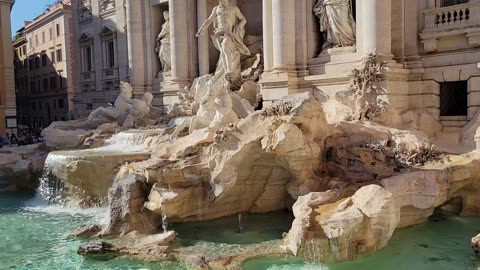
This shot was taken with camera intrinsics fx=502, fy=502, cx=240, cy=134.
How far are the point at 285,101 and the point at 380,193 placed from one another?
2.46 m

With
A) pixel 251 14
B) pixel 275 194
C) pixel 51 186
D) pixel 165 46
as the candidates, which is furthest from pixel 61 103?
pixel 275 194

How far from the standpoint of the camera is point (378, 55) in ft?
35.9

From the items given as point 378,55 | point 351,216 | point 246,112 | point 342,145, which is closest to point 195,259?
point 351,216

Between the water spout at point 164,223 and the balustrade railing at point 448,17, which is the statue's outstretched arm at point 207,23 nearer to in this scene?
the balustrade railing at point 448,17

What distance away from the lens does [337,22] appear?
Answer: 482 inches

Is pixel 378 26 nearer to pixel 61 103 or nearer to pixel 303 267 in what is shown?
pixel 303 267

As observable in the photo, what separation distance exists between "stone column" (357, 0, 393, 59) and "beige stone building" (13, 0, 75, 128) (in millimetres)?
22465

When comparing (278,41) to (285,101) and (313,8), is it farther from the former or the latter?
(285,101)

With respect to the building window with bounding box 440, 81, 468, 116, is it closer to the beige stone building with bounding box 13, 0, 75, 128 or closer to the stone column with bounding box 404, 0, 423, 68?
the stone column with bounding box 404, 0, 423, 68

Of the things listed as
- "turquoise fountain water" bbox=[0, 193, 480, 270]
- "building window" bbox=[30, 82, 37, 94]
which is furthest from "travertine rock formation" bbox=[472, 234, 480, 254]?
"building window" bbox=[30, 82, 37, 94]

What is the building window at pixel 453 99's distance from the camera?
1134cm

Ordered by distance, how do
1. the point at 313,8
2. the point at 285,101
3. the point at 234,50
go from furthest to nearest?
the point at 234,50 < the point at 313,8 < the point at 285,101

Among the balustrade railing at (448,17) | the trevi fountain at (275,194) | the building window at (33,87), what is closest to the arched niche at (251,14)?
the trevi fountain at (275,194)

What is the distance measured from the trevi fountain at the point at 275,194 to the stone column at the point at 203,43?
4.69 m
